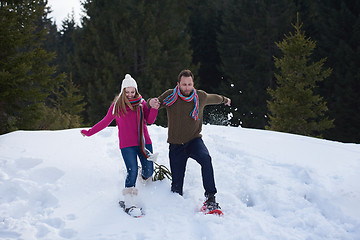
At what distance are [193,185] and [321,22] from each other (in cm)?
1854

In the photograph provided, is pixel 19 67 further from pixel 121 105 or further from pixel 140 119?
pixel 140 119

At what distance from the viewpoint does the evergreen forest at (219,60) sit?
11867 millimetres

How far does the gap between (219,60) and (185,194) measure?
912 inches

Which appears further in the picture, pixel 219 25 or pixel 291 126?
pixel 219 25

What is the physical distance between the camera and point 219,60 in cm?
2675

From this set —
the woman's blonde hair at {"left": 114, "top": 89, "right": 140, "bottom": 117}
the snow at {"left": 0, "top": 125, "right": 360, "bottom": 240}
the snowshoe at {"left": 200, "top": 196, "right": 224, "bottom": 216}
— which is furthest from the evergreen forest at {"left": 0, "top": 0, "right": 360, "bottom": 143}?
the snowshoe at {"left": 200, "top": 196, "right": 224, "bottom": 216}

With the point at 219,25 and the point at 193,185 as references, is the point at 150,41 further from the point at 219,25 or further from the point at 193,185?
the point at 193,185

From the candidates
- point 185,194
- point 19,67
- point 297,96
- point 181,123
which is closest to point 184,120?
point 181,123

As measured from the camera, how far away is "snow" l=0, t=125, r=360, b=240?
11.7 feet

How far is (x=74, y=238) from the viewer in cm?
340

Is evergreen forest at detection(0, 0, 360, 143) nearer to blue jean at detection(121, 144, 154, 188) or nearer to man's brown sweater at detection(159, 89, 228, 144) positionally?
blue jean at detection(121, 144, 154, 188)

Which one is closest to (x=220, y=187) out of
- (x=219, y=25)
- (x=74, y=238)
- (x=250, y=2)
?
(x=74, y=238)

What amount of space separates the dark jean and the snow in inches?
9.7

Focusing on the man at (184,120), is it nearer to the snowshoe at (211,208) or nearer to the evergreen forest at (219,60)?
the snowshoe at (211,208)
